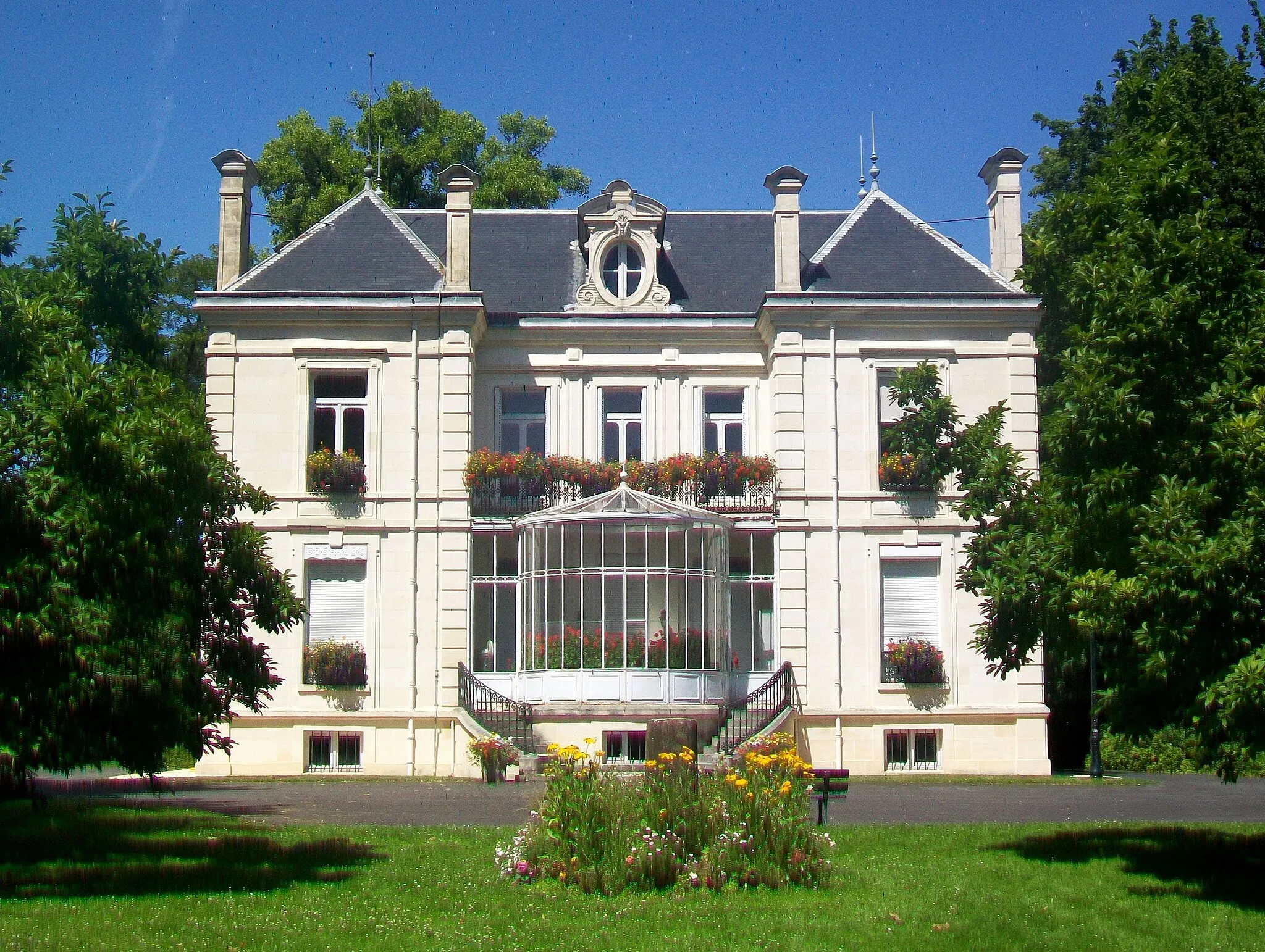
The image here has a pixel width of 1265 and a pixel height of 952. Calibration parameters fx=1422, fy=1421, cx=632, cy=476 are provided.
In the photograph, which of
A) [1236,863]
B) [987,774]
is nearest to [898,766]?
[987,774]

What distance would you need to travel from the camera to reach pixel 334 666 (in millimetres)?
26719

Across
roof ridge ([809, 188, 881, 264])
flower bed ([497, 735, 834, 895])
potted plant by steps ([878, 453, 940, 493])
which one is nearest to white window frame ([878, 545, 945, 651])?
potted plant by steps ([878, 453, 940, 493])

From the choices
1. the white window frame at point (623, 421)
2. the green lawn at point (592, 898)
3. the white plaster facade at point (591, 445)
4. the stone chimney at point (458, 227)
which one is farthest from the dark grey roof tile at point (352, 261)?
the green lawn at point (592, 898)

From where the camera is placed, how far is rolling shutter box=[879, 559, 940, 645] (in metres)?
27.2

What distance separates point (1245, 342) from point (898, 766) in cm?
1563

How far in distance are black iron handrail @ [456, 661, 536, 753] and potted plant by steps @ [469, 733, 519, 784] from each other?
0.32m

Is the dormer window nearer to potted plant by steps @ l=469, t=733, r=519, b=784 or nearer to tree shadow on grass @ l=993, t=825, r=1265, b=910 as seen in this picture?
potted plant by steps @ l=469, t=733, r=519, b=784

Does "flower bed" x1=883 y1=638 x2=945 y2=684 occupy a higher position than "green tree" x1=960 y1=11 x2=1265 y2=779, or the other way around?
"green tree" x1=960 y1=11 x2=1265 y2=779

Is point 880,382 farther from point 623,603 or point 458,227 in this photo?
point 458,227

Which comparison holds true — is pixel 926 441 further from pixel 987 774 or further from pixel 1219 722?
pixel 987 774

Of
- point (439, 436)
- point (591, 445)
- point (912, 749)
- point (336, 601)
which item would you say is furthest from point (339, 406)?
point (912, 749)

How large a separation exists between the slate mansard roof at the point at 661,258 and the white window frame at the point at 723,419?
158 centimetres

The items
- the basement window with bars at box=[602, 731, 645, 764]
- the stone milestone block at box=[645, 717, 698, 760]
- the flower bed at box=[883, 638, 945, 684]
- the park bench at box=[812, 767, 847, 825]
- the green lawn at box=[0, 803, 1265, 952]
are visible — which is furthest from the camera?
the flower bed at box=[883, 638, 945, 684]

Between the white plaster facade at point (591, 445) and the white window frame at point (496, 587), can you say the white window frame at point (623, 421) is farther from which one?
the white window frame at point (496, 587)
